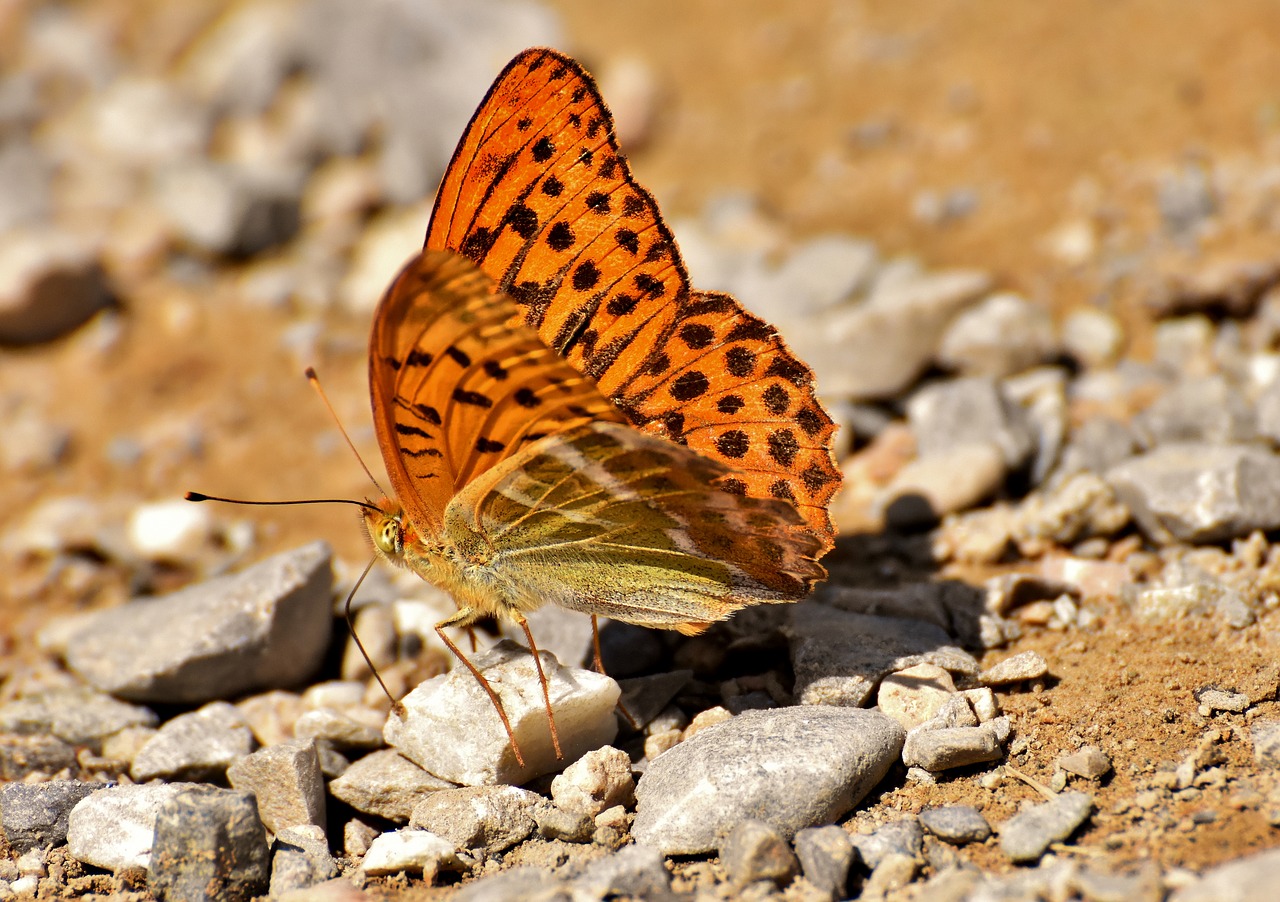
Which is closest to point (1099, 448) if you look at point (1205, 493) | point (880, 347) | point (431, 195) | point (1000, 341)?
point (1205, 493)

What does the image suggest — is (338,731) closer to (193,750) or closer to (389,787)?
(389,787)

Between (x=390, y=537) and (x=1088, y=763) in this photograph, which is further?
(x=390, y=537)

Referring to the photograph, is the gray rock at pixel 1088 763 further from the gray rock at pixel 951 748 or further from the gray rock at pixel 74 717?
the gray rock at pixel 74 717

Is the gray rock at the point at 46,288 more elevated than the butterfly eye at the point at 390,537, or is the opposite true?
the gray rock at the point at 46,288

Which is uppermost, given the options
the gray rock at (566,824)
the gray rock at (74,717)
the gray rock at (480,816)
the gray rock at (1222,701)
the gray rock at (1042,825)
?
the gray rock at (74,717)

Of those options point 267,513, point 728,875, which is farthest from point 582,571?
point 267,513

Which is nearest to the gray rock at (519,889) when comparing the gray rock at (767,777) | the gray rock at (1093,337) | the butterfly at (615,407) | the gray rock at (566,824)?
the gray rock at (566,824)

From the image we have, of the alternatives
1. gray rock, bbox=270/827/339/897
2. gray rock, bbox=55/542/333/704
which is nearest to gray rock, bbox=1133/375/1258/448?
gray rock, bbox=55/542/333/704
